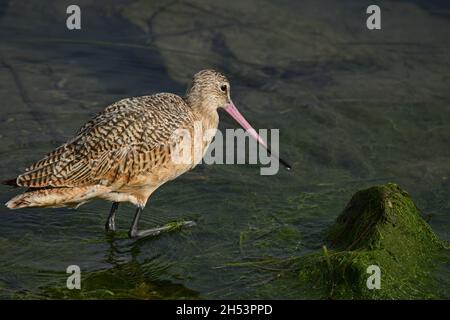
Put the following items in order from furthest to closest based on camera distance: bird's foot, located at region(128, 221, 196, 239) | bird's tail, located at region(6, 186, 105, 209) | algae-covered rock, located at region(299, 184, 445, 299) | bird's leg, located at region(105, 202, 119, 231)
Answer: bird's leg, located at region(105, 202, 119, 231) → bird's foot, located at region(128, 221, 196, 239) → bird's tail, located at region(6, 186, 105, 209) → algae-covered rock, located at region(299, 184, 445, 299)

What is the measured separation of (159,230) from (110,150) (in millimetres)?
949

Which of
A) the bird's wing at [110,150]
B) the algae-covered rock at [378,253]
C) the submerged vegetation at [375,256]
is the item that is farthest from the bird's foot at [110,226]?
the algae-covered rock at [378,253]

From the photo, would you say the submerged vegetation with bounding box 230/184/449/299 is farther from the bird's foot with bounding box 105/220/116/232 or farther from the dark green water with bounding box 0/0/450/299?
the bird's foot with bounding box 105/220/116/232

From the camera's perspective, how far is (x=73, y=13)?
42.8 feet

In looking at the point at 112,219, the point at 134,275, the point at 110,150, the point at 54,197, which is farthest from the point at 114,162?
the point at 134,275

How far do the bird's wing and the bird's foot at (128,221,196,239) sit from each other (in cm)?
57

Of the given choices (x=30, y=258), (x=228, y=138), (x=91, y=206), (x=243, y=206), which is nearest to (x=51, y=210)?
(x=91, y=206)

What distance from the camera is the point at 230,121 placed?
10.8 metres

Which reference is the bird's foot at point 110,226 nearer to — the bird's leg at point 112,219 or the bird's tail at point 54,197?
the bird's leg at point 112,219

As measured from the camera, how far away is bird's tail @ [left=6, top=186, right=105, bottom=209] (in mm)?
7559

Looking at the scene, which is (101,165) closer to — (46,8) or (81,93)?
(81,93)

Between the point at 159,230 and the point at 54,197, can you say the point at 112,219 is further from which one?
the point at 54,197

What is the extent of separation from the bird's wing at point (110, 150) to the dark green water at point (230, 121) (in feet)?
2.22

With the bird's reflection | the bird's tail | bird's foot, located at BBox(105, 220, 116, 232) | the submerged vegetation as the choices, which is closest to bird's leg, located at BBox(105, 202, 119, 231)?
bird's foot, located at BBox(105, 220, 116, 232)
